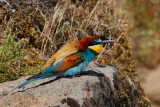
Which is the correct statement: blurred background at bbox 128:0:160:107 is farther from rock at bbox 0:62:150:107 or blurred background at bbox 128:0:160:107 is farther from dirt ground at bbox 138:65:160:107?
rock at bbox 0:62:150:107

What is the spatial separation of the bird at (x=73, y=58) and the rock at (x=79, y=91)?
9cm

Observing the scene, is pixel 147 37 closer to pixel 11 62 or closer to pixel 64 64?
pixel 11 62

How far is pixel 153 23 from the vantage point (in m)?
8.93

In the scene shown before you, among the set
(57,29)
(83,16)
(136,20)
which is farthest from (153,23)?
(57,29)

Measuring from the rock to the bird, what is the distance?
0.09 metres

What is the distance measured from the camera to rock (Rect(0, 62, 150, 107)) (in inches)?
103

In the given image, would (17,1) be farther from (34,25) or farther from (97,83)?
(97,83)

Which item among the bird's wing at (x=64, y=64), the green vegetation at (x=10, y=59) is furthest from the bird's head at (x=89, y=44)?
the green vegetation at (x=10, y=59)

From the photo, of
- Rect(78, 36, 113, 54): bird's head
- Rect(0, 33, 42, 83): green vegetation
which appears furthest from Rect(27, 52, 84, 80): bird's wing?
Rect(0, 33, 42, 83): green vegetation

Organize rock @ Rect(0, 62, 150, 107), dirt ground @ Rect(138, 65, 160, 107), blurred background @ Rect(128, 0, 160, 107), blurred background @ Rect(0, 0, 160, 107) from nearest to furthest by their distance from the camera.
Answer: rock @ Rect(0, 62, 150, 107)
blurred background @ Rect(0, 0, 160, 107)
dirt ground @ Rect(138, 65, 160, 107)
blurred background @ Rect(128, 0, 160, 107)

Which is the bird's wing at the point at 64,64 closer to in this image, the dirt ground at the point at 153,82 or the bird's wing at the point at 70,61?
the bird's wing at the point at 70,61

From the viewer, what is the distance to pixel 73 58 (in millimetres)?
3094

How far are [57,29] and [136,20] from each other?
5.31m

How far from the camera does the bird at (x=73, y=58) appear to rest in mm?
3045
